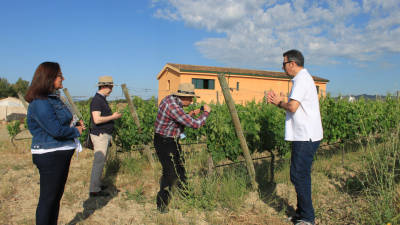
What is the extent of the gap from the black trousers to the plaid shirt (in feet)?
0.32

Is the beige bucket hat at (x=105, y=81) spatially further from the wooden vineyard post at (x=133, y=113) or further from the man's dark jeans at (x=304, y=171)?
the man's dark jeans at (x=304, y=171)

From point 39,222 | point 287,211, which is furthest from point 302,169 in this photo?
point 39,222

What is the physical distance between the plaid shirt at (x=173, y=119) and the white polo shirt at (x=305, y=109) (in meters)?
1.05

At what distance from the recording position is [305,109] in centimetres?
265

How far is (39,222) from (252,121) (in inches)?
142

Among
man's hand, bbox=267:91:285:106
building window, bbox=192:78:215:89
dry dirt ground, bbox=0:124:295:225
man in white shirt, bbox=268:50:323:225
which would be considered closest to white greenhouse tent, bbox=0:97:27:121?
building window, bbox=192:78:215:89

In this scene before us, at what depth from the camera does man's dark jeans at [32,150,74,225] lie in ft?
7.15

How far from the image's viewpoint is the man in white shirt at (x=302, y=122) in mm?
2629

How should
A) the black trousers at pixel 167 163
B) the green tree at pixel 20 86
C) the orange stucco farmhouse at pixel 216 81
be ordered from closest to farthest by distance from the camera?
1. the black trousers at pixel 167 163
2. the orange stucco farmhouse at pixel 216 81
3. the green tree at pixel 20 86

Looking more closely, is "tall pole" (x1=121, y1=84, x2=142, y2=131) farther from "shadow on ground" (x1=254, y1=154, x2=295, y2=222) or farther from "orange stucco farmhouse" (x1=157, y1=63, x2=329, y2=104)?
"orange stucco farmhouse" (x1=157, y1=63, x2=329, y2=104)

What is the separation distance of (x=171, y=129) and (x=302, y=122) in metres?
1.49

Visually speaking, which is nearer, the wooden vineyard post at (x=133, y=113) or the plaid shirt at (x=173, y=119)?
the plaid shirt at (x=173, y=119)

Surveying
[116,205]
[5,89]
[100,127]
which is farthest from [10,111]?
[116,205]

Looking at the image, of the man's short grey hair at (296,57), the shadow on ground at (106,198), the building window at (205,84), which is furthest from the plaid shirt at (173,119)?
the building window at (205,84)
